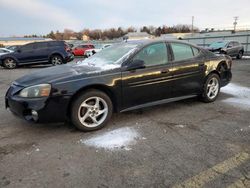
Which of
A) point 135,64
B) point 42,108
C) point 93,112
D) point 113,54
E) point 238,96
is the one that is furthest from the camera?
point 238,96

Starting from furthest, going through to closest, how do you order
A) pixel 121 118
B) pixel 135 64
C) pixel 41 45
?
pixel 41 45
pixel 121 118
pixel 135 64

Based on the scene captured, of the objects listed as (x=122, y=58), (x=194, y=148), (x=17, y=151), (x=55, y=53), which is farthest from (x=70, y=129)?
(x=55, y=53)

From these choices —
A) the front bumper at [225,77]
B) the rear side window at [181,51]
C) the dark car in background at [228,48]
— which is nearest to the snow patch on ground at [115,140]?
the rear side window at [181,51]

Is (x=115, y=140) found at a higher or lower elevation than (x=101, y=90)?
lower

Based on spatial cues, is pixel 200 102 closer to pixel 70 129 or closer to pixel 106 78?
pixel 106 78

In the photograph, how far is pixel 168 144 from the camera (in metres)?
3.53

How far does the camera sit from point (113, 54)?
486 cm

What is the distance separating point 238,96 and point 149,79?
3.04 m

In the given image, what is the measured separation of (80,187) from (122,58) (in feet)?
8.32

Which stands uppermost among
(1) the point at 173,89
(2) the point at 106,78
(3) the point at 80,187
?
(2) the point at 106,78

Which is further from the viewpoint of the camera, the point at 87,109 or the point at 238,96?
the point at 238,96

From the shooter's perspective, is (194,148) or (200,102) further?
(200,102)

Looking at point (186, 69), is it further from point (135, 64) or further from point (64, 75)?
point (64, 75)

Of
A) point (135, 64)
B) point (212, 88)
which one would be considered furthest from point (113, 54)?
point (212, 88)
